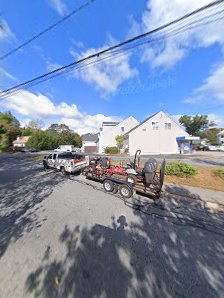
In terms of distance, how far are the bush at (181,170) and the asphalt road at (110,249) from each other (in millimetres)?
3257

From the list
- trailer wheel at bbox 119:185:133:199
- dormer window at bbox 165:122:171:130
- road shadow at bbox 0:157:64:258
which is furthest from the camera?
dormer window at bbox 165:122:171:130

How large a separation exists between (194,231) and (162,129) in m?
31.3

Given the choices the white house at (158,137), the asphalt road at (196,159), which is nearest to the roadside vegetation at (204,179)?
the asphalt road at (196,159)

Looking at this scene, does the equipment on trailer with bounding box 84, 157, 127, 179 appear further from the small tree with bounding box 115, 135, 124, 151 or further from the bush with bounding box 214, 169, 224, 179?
the small tree with bounding box 115, 135, 124, 151

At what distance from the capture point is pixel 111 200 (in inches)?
285

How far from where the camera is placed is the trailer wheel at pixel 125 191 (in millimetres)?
7484

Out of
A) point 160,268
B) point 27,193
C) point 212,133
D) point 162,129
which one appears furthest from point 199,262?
point 212,133

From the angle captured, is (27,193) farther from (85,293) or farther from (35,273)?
(85,293)

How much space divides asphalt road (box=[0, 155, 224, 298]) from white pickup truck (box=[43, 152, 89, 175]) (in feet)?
18.5

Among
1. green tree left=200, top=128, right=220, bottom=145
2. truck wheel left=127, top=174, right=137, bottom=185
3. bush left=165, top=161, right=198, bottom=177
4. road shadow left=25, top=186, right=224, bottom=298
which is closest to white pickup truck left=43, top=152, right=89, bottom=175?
truck wheel left=127, top=174, right=137, bottom=185

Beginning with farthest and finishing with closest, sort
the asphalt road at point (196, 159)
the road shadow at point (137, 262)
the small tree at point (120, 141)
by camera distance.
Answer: the small tree at point (120, 141) < the asphalt road at point (196, 159) < the road shadow at point (137, 262)

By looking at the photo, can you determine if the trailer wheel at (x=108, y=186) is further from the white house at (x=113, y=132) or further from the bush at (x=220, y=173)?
the white house at (x=113, y=132)

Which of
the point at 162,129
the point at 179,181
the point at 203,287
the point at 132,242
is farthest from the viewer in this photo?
the point at 162,129

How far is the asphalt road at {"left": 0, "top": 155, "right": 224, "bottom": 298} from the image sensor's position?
9.71 feet
